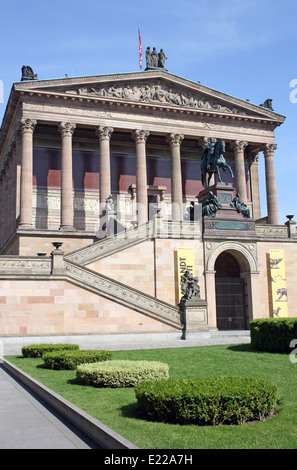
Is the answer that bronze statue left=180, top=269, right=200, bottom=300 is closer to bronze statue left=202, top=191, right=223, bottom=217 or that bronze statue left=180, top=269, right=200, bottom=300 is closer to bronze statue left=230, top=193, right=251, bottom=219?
bronze statue left=202, top=191, right=223, bottom=217

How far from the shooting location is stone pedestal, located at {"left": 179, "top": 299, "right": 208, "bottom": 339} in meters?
32.4

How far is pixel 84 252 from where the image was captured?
3606 cm

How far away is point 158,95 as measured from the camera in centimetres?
5428

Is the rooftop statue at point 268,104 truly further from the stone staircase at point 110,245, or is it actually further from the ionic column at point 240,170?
the stone staircase at point 110,245

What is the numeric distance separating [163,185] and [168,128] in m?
6.88

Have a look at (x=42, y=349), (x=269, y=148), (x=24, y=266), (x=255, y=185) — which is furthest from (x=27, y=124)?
(x=42, y=349)

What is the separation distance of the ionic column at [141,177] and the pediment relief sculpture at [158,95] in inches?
146

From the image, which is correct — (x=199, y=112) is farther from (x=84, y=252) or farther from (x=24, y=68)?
(x=84, y=252)

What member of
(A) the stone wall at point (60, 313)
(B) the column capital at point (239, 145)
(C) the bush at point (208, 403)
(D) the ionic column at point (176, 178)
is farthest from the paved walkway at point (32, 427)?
(B) the column capital at point (239, 145)

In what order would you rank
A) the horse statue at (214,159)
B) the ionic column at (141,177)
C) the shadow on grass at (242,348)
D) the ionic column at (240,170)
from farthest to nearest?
the ionic column at (240,170) < the ionic column at (141,177) < the horse statue at (214,159) < the shadow on grass at (242,348)

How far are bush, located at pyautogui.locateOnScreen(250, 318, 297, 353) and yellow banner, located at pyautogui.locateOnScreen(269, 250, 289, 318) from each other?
18088 millimetres

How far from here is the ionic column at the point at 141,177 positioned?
50600 millimetres

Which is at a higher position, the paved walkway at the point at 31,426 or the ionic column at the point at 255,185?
the ionic column at the point at 255,185

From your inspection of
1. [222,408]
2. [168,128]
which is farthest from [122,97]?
[222,408]
